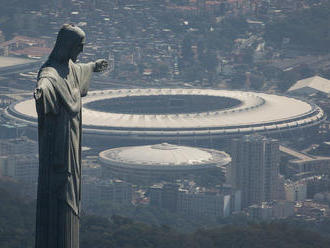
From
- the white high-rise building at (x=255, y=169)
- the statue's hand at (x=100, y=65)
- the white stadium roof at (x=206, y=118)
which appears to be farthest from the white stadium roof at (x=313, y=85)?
the statue's hand at (x=100, y=65)

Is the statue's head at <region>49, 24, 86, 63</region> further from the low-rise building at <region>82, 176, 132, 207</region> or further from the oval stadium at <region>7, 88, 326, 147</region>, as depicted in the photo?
the oval stadium at <region>7, 88, 326, 147</region>

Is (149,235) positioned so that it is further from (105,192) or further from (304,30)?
(304,30)

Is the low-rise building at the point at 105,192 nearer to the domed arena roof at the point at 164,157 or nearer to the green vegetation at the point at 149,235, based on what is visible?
the domed arena roof at the point at 164,157

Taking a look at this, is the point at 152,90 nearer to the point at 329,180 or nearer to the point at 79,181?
the point at 329,180

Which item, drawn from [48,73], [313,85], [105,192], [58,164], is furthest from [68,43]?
[313,85]

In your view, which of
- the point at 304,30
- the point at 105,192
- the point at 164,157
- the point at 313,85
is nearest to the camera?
the point at 105,192
